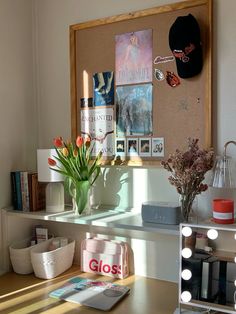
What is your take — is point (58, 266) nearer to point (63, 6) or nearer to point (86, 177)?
point (86, 177)

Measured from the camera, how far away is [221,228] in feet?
4.14

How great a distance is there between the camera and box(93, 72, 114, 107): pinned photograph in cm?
173

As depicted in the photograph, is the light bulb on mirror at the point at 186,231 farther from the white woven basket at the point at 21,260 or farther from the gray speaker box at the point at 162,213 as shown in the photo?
the white woven basket at the point at 21,260

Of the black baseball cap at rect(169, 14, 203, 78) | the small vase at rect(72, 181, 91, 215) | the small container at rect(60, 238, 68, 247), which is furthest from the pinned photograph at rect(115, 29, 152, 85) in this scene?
the small container at rect(60, 238, 68, 247)

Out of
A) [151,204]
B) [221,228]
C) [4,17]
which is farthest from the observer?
[4,17]

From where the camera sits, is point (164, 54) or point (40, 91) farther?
point (40, 91)

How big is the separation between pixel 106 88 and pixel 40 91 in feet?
1.46

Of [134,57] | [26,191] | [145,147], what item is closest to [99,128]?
[145,147]

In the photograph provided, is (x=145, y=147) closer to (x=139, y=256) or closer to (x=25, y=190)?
(x=139, y=256)

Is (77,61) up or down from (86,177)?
up

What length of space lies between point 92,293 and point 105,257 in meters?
0.25

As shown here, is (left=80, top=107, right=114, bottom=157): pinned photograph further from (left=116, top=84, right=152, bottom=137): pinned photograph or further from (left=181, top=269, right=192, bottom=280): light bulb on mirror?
(left=181, top=269, right=192, bottom=280): light bulb on mirror

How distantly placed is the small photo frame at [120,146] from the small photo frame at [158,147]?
0.51ft

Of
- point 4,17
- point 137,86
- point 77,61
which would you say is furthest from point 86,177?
point 4,17
